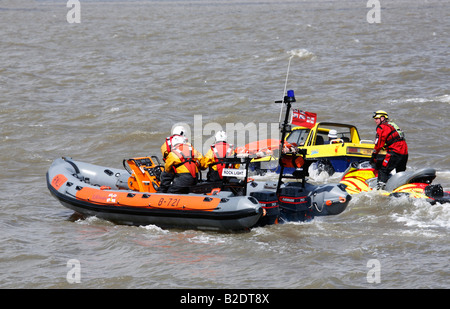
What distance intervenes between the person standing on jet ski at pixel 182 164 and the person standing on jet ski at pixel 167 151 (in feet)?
0.29

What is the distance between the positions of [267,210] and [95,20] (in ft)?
150

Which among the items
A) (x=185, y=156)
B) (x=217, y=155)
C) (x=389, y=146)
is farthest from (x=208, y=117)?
(x=185, y=156)

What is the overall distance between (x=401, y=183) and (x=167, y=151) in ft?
13.4

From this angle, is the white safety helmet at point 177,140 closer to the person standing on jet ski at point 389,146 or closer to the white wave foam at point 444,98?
the person standing on jet ski at point 389,146

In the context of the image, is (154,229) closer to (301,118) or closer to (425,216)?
(301,118)

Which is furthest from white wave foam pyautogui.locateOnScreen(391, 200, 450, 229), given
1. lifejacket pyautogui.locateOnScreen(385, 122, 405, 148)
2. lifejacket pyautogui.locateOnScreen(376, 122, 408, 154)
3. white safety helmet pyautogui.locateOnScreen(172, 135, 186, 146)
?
white safety helmet pyautogui.locateOnScreen(172, 135, 186, 146)

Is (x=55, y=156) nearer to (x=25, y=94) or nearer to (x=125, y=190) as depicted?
(x=125, y=190)

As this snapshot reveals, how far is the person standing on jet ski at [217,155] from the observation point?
1061cm

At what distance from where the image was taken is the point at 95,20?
2089 inches

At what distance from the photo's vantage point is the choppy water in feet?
28.5

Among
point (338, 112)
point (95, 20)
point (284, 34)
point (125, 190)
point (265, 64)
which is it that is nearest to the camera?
point (125, 190)

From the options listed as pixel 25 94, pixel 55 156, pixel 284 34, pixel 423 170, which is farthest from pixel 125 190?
pixel 284 34

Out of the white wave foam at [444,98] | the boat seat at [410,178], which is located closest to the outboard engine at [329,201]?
the boat seat at [410,178]

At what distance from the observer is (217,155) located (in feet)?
35.0
